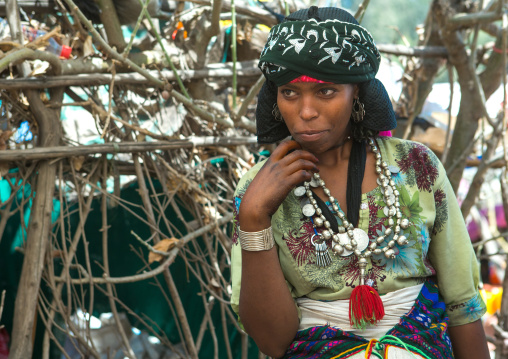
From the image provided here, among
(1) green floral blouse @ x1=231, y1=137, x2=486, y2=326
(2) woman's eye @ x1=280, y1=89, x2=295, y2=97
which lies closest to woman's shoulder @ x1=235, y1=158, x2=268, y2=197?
(1) green floral blouse @ x1=231, y1=137, x2=486, y2=326

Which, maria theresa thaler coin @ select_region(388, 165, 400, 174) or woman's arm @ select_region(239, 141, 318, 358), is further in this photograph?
maria theresa thaler coin @ select_region(388, 165, 400, 174)

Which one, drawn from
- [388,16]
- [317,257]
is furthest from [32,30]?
[388,16]

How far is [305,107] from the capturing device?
1.57 meters

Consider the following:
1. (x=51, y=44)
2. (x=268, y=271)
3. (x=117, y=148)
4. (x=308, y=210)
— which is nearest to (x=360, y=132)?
(x=308, y=210)

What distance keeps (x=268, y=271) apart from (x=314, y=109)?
46 cm

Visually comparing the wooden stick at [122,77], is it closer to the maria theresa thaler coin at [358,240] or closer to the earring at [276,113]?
the earring at [276,113]

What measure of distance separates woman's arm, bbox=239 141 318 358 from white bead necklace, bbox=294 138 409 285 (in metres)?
0.10

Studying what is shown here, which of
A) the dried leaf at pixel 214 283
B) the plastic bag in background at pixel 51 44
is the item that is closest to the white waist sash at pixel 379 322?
the dried leaf at pixel 214 283

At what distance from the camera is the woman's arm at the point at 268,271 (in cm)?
155

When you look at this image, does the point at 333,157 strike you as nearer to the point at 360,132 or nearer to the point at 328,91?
the point at 360,132

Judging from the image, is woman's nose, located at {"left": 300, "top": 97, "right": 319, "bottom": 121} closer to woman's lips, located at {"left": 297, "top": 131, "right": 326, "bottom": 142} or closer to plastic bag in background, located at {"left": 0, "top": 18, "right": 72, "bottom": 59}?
woman's lips, located at {"left": 297, "top": 131, "right": 326, "bottom": 142}

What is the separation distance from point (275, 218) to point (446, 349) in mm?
607

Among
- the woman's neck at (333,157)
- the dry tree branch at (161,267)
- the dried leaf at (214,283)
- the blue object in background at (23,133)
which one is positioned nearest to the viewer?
the woman's neck at (333,157)

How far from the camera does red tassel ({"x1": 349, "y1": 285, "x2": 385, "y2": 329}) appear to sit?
155cm
